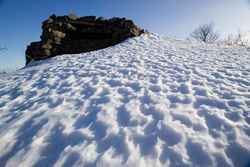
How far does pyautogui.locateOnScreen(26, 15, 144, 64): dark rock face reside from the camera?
9.28 meters

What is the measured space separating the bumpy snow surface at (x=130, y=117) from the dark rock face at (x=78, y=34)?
4352 mm

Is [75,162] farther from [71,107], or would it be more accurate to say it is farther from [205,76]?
[205,76]

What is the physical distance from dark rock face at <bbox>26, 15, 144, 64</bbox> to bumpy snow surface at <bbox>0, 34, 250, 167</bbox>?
14.3 feet

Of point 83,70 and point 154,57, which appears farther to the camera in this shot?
point 154,57

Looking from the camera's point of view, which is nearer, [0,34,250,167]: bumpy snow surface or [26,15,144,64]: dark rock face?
[0,34,250,167]: bumpy snow surface

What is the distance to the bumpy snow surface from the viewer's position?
2260mm

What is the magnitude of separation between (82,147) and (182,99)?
6.98 feet

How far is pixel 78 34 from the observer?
10.6m

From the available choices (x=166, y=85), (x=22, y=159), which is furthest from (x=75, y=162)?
(x=166, y=85)

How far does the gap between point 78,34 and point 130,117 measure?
8.87 m

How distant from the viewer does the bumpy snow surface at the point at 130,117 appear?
2.26 metres

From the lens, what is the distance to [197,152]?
225 cm

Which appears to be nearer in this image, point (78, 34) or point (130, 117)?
point (130, 117)

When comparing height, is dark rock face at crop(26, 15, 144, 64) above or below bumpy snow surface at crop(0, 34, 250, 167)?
above
